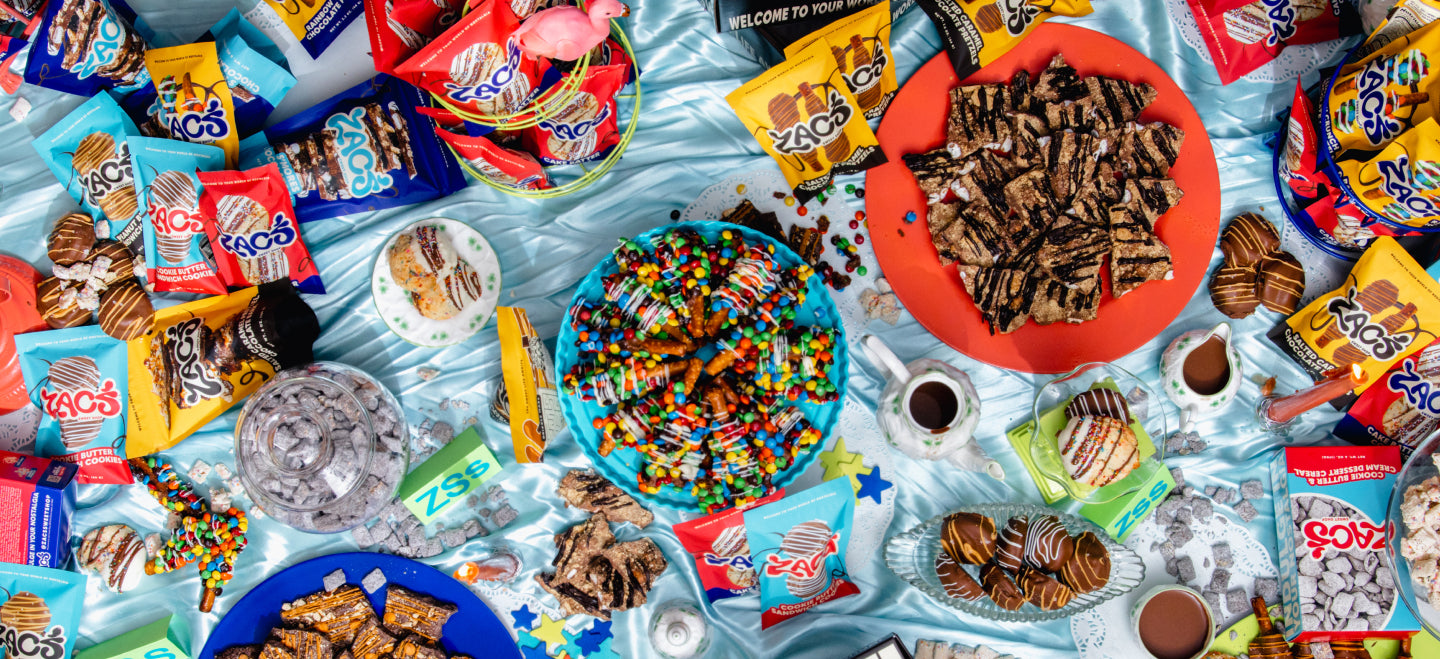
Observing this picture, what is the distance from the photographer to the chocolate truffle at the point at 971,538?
2.05 m

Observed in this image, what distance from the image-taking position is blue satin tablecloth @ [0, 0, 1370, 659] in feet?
7.43

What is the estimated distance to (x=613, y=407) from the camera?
2047mm

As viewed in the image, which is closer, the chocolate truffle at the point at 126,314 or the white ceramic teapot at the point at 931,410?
the white ceramic teapot at the point at 931,410

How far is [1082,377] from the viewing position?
2066 mm

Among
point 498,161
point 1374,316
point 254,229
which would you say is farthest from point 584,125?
point 1374,316

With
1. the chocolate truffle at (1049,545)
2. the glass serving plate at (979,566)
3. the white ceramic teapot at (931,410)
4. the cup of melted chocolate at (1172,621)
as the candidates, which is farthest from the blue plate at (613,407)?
the cup of melted chocolate at (1172,621)

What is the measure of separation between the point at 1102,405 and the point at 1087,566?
1.35ft

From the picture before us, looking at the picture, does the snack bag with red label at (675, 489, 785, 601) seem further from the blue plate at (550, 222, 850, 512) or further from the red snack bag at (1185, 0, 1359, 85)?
the red snack bag at (1185, 0, 1359, 85)

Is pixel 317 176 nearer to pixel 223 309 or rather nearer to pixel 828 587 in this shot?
pixel 223 309

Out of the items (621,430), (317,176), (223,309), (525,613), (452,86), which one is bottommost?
(525,613)

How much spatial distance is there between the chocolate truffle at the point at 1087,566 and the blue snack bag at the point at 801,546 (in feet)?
1.87

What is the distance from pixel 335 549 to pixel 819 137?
1822 millimetres

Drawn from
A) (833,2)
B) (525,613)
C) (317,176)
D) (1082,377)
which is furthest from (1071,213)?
(317,176)

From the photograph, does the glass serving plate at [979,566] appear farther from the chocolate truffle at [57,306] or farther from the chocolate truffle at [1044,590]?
the chocolate truffle at [57,306]
